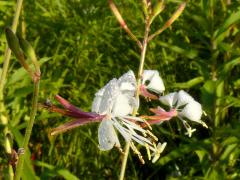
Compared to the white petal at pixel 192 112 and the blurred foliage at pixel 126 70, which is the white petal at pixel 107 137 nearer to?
the white petal at pixel 192 112

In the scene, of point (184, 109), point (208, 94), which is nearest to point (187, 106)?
point (184, 109)

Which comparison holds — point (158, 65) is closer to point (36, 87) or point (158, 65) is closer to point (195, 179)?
point (195, 179)

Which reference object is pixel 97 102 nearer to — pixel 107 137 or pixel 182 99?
pixel 107 137

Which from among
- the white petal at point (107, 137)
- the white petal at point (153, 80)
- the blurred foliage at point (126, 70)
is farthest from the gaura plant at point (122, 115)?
the blurred foliage at point (126, 70)

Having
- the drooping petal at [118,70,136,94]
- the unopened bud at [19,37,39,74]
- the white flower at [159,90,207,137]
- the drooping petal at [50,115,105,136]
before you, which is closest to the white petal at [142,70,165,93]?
the white flower at [159,90,207,137]

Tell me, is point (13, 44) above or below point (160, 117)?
above

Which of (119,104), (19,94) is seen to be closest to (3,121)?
(19,94)

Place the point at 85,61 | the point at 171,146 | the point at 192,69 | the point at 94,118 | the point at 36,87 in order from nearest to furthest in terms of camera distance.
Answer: the point at 36,87 → the point at 94,118 → the point at 171,146 → the point at 192,69 → the point at 85,61
